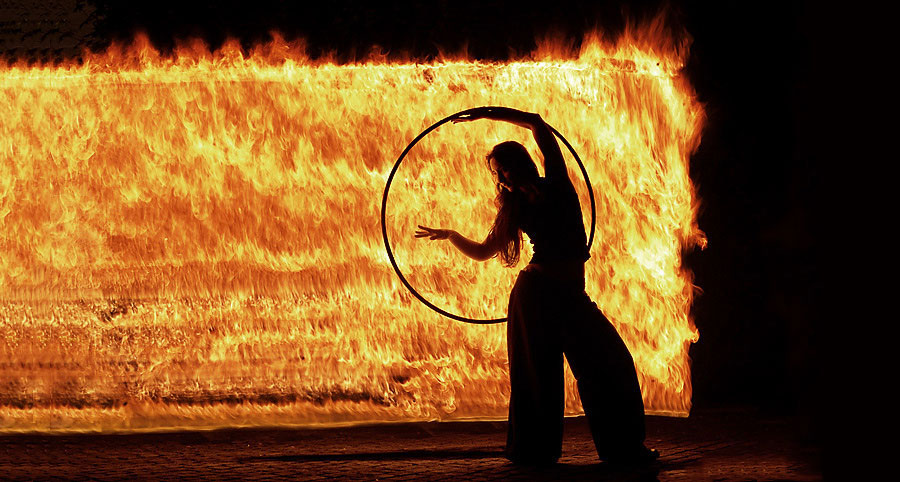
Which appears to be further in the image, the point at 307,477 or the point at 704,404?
the point at 704,404

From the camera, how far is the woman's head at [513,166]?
23.3 ft

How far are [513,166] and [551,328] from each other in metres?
1.04

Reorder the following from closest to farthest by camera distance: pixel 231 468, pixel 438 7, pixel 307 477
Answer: pixel 307 477, pixel 231 468, pixel 438 7

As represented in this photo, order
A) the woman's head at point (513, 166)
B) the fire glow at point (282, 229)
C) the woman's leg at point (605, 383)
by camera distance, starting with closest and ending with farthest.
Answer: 1. the woman's leg at point (605, 383)
2. the woman's head at point (513, 166)
3. the fire glow at point (282, 229)

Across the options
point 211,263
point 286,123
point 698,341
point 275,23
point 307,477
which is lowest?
point 307,477

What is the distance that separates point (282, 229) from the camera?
9.58m

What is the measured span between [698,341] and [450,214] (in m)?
2.40

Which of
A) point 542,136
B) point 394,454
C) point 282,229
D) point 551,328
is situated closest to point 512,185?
point 542,136

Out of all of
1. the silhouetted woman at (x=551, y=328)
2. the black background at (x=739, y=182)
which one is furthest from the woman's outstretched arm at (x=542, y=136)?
the black background at (x=739, y=182)

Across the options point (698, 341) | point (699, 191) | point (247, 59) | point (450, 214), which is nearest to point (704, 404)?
point (698, 341)

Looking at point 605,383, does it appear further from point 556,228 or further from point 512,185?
point 512,185

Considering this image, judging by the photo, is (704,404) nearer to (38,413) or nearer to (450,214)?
(450,214)

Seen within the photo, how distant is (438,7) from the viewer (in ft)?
36.8

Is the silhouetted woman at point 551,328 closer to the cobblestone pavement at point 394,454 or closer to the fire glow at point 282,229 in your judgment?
the cobblestone pavement at point 394,454
